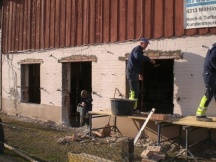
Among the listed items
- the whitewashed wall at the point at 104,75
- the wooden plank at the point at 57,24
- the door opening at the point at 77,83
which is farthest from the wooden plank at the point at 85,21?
the door opening at the point at 77,83

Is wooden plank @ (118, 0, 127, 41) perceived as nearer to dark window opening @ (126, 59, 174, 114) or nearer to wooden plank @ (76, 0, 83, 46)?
wooden plank @ (76, 0, 83, 46)

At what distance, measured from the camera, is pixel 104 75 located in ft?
33.3

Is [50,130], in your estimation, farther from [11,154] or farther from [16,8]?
[16,8]

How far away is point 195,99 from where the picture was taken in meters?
8.12

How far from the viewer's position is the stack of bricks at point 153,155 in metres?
7.00

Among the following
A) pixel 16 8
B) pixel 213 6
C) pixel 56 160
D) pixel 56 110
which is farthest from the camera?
pixel 16 8

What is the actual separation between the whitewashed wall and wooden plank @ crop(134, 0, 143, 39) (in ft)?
0.82

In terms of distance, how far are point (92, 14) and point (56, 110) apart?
3.61 metres

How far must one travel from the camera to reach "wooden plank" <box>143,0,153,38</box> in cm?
900

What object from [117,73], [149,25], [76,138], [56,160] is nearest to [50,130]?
[76,138]

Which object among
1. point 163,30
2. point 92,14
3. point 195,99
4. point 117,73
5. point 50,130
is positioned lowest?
point 50,130

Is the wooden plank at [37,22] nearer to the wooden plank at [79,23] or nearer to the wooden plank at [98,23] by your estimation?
the wooden plank at [79,23]

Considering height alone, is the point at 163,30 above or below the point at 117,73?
above

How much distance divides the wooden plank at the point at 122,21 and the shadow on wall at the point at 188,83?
1.92 m
